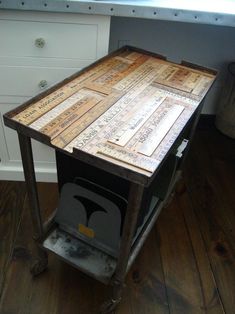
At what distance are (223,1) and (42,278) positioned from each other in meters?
1.07

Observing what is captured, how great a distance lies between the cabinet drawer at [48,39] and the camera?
848 mm

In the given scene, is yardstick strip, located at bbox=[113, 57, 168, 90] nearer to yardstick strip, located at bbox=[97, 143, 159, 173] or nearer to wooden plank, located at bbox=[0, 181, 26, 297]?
yardstick strip, located at bbox=[97, 143, 159, 173]

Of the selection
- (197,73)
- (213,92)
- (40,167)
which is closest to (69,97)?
(197,73)

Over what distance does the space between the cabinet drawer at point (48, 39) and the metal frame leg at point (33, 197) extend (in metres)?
0.39

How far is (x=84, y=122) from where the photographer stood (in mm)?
623

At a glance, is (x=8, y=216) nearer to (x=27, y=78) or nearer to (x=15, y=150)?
(x=15, y=150)

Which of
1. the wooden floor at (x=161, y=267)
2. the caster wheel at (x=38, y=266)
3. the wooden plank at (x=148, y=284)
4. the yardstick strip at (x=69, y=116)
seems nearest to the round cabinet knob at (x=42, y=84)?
the yardstick strip at (x=69, y=116)

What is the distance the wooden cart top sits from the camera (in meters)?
0.55

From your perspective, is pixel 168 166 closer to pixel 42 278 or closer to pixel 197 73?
pixel 197 73

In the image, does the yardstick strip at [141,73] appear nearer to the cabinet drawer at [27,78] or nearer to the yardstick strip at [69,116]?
the yardstick strip at [69,116]

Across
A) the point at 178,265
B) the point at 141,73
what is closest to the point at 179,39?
the point at 141,73

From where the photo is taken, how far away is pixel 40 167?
1171 mm

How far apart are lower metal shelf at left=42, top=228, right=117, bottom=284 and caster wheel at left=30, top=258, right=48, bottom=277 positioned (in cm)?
8

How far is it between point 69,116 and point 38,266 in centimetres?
52
